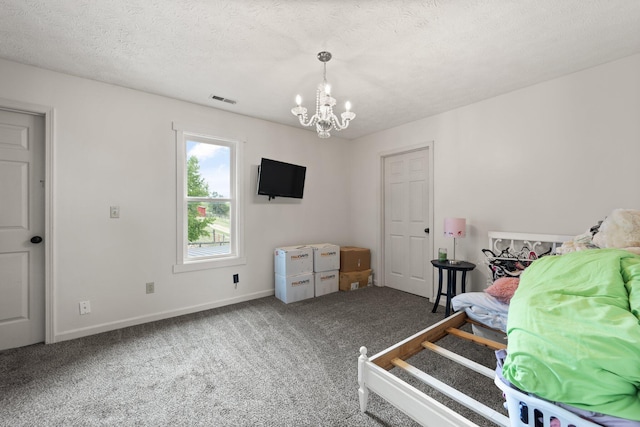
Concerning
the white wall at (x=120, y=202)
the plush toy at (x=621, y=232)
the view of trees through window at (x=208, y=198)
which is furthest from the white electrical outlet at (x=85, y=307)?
the plush toy at (x=621, y=232)

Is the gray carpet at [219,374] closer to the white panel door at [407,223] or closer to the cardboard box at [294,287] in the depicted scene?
the cardboard box at [294,287]

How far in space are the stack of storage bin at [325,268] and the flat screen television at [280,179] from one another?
87cm

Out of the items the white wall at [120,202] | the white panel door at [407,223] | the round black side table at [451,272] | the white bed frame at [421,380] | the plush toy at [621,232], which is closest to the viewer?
the white bed frame at [421,380]

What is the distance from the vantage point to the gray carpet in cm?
159

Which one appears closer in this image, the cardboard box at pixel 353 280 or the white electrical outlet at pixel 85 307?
the white electrical outlet at pixel 85 307

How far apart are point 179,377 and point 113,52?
255 cm

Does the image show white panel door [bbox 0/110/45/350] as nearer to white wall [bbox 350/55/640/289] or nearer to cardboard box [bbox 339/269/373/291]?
cardboard box [bbox 339/269/373/291]

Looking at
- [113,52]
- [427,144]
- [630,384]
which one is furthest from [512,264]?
[113,52]

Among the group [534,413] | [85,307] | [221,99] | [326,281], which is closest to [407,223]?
[326,281]

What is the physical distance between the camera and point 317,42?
1.99 metres

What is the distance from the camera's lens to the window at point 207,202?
3.13 m

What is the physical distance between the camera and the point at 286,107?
3.28m

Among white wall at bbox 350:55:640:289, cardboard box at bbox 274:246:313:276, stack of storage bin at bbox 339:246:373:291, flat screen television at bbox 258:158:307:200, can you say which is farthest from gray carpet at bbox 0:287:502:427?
flat screen television at bbox 258:158:307:200

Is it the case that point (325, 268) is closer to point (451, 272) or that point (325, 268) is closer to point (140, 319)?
point (451, 272)
